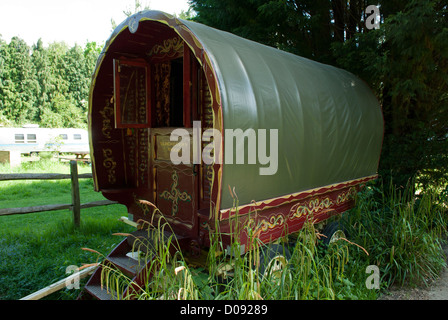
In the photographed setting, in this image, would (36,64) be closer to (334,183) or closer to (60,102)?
(60,102)

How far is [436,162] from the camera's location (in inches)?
242

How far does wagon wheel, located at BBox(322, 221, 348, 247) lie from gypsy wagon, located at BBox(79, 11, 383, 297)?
0.52 ft

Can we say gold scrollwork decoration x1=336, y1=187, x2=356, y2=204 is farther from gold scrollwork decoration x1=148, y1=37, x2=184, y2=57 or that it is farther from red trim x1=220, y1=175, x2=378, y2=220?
gold scrollwork decoration x1=148, y1=37, x2=184, y2=57

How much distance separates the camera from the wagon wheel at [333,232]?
4.64 metres

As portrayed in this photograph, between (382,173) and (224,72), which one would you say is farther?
(382,173)

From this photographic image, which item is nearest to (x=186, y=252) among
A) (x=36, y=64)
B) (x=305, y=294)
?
(x=305, y=294)

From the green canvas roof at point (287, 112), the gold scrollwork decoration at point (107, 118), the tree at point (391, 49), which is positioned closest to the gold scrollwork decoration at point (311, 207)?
the green canvas roof at point (287, 112)

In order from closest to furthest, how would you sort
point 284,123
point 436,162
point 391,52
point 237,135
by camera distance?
point 237,135, point 284,123, point 391,52, point 436,162

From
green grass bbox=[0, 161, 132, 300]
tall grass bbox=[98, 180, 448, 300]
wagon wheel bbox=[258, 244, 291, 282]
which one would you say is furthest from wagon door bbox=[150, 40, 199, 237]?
green grass bbox=[0, 161, 132, 300]

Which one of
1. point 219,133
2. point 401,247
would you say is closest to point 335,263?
point 401,247

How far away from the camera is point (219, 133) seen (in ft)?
9.43

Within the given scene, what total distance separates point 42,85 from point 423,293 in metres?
31.0

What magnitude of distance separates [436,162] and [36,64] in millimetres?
31065

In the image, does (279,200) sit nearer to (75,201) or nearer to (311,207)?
(311,207)
